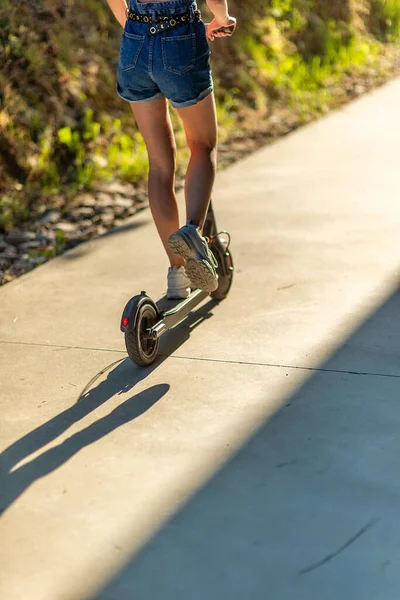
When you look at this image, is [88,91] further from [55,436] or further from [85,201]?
[55,436]

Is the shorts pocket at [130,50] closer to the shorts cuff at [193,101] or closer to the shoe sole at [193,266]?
the shorts cuff at [193,101]

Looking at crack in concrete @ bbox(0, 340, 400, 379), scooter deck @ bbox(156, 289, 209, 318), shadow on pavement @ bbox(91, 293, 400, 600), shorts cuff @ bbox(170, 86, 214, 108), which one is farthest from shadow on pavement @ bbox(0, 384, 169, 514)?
shorts cuff @ bbox(170, 86, 214, 108)

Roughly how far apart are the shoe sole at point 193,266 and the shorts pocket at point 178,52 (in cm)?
64

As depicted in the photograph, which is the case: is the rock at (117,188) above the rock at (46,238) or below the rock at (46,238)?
below

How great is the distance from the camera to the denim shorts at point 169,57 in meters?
3.77

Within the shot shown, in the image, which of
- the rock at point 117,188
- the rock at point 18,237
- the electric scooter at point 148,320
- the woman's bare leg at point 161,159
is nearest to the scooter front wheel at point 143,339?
the electric scooter at point 148,320

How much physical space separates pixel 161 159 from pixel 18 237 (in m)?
2.17

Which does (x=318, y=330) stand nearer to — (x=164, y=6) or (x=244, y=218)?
(x=164, y=6)

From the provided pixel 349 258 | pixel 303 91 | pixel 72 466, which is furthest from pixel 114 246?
pixel 303 91

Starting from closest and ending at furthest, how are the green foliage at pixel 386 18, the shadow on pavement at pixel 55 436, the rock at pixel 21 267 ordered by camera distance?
1. the shadow on pavement at pixel 55 436
2. the rock at pixel 21 267
3. the green foliage at pixel 386 18

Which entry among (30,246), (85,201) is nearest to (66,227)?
(30,246)

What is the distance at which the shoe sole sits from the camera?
3793 millimetres

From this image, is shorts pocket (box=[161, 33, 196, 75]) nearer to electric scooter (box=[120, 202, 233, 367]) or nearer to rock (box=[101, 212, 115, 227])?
electric scooter (box=[120, 202, 233, 367])

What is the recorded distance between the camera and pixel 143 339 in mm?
3857
